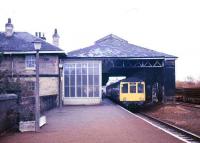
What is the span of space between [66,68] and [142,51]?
8.37m

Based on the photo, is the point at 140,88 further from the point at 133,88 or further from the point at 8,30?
the point at 8,30

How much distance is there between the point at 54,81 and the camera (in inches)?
1347

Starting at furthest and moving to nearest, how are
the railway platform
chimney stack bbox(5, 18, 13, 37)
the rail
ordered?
the rail < chimney stack bbox(5, 18, 13, 37) < the railway platform

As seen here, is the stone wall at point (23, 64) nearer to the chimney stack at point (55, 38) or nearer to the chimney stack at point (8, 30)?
the chimney stack at point (8, 30)

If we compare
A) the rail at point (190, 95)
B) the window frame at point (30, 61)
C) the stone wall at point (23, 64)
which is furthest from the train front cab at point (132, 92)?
the window frame at point (30, 61)

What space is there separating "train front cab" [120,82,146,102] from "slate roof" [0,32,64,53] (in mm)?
6737

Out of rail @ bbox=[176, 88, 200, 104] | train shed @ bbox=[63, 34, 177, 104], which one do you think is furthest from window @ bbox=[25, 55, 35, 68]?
rail @ bbox=[176, 88, 200, 104]

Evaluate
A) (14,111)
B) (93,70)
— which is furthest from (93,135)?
(93,70)

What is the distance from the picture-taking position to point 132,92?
3406 centimetres

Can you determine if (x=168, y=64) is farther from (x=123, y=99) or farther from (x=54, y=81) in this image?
(x=54, y=81)

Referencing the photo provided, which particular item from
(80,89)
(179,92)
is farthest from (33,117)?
(179,92)

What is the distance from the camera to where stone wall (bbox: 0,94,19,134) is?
1462cm

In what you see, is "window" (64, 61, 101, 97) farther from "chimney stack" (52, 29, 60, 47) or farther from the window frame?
"chimney stack" (52, 29, 60, 47)

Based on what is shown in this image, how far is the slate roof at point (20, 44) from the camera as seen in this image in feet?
109
